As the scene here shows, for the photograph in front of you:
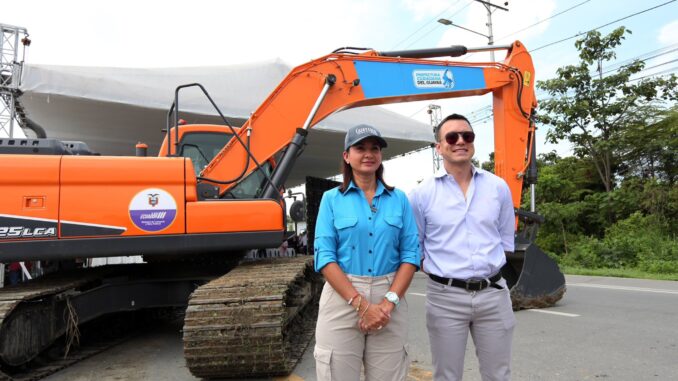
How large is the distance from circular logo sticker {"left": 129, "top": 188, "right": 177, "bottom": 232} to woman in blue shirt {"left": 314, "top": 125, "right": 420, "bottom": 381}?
265 cm

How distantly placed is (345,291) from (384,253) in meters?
0.27

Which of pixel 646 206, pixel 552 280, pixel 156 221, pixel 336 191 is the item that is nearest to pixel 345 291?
pixel 336 191

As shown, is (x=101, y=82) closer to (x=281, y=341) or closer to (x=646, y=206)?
(x=281, y=341)

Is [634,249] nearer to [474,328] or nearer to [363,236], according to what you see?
[474,328]

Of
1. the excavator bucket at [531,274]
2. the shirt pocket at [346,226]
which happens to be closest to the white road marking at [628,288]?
the excavator bucket at [531,274]

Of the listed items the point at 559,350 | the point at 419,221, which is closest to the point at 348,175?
the point at 419,221

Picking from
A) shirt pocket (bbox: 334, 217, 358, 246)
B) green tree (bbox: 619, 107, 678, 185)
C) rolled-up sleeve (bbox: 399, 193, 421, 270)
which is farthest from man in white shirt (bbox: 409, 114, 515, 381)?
green tree (bbox: 619, 107, 678, 185)

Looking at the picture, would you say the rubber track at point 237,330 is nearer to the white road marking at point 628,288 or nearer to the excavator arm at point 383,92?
the excavator arm at point 383,92

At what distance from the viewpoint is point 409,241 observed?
2479 millimetres

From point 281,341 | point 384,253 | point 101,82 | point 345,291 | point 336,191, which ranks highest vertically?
point 101,82

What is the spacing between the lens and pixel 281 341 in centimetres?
377

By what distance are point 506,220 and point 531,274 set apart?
430cm

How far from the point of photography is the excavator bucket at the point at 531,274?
21.4ft

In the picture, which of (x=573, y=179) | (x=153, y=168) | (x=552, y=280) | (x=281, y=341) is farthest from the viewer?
(x=573, y=179)
